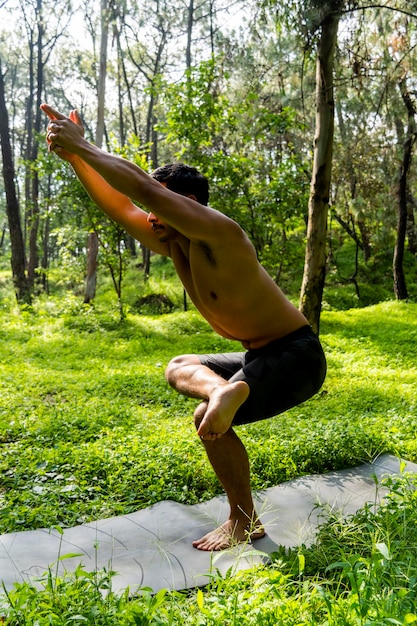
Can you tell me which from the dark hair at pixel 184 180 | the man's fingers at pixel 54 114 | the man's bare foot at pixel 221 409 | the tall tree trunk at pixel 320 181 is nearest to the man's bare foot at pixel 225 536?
the man's bare foot at pixel 221 409

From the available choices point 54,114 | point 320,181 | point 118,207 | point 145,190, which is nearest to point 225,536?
point 145,190

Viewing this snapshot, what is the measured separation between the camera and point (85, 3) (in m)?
19.7

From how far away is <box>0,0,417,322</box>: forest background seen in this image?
6.10 m

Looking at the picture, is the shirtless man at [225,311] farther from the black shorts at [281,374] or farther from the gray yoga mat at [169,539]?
Result: the gray yoga mat at [169,539]

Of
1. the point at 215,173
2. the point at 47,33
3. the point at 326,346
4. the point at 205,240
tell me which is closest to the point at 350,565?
the point at 205,240

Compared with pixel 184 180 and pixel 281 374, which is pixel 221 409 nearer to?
pixel 281 374

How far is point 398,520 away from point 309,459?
1.27m

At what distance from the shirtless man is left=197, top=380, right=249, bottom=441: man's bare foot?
1cm

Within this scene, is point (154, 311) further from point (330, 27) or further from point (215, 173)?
point (330, 27)

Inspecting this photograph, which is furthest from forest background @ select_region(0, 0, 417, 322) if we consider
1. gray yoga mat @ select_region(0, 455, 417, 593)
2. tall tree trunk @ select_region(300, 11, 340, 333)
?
gray yoga mat @ select_region(0, 455, 417, 593)

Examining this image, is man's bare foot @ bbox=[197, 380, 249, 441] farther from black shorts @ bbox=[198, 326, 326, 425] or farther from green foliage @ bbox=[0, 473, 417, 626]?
green foliage @ bbox=[0, 473, 417, 626]

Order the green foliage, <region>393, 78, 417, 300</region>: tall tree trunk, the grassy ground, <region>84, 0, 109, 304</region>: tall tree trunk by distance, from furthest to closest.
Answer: <region>84, 0, 109, 304</region>: tall tree trunk < <region>393, 78, 417, 300</region>: tall tree trunk < the grassy ground < the green foliage

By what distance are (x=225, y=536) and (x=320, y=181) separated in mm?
4373

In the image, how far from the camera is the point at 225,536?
2.64 metres
